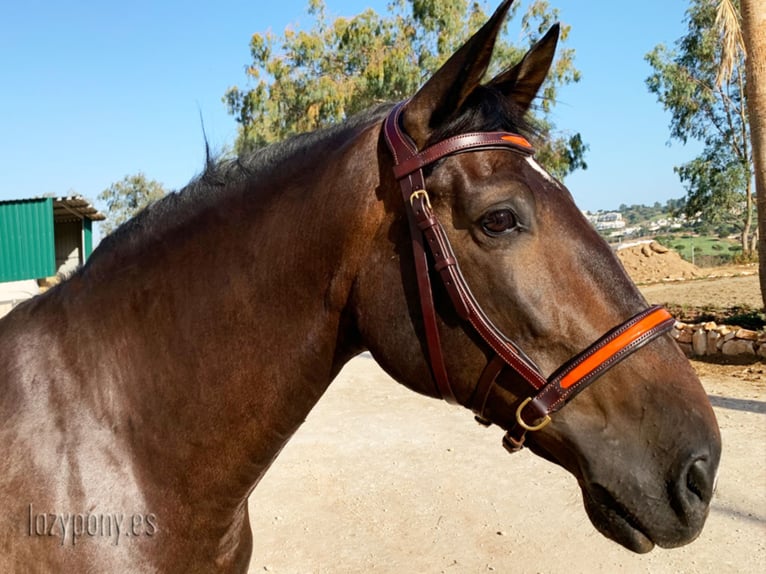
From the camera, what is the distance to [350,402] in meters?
7.70

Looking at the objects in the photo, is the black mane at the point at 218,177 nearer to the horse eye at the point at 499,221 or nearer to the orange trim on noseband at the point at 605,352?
the horse eye at the point at 499,221

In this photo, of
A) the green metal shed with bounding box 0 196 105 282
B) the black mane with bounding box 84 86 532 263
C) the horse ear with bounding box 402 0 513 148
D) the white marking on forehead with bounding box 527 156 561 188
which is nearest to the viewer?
the horse ear with bounding box 402 0 513 148

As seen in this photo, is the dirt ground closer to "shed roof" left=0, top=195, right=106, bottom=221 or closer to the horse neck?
the horse neck

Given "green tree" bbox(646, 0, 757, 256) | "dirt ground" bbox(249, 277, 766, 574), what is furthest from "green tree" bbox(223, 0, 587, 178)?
"dirt ground" bbox(249, 277, 766, 574)

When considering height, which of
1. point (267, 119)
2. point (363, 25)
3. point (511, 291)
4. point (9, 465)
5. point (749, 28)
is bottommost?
point (9, 465)

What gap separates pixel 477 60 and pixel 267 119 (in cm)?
2328

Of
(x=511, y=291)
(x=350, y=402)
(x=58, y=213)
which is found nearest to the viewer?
(x=511, y=291)

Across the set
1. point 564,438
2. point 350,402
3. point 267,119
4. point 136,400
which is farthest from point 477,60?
point 267,119

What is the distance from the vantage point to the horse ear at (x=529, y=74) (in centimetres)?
179

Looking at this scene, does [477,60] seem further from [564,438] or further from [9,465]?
[9,465]

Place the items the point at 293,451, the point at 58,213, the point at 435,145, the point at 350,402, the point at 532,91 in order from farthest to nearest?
the point at 58,213 < the point at 350,402 < the point at 293,451 < the point at 532,91 < the point at 435,145

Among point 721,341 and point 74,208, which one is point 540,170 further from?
point 74,208

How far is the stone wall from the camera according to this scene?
28.0 ft

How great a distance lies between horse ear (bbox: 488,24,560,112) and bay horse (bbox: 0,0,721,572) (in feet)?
0.06
